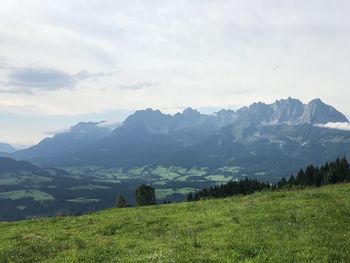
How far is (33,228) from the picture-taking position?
42875 millimetres

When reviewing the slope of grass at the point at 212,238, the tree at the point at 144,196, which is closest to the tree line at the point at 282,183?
the tree at the point at 144,196

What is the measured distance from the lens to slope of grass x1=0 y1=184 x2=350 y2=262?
2186 centimetres

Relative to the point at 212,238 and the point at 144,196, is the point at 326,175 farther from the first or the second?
the point at 212,238

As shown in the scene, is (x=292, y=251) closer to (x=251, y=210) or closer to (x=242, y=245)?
(x=242, y=245)

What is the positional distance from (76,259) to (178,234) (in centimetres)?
846

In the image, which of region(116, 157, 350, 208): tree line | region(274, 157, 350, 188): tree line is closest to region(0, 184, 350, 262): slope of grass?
region(116, 157, 350, 208): tree line

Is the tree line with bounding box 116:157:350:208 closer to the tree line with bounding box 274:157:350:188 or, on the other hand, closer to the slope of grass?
the tree line with bounding box 274:157:350:188

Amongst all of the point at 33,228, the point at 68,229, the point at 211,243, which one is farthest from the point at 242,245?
the point at 33,228

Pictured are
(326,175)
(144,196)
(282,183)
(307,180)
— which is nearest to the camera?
(326,175)

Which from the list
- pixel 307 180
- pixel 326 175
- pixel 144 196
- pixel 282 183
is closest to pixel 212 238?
pixel 144 196

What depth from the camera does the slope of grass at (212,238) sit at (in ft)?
71.7

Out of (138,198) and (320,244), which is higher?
(320,244)

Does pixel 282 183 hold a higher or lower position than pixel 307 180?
lower

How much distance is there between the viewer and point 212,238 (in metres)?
26.8
